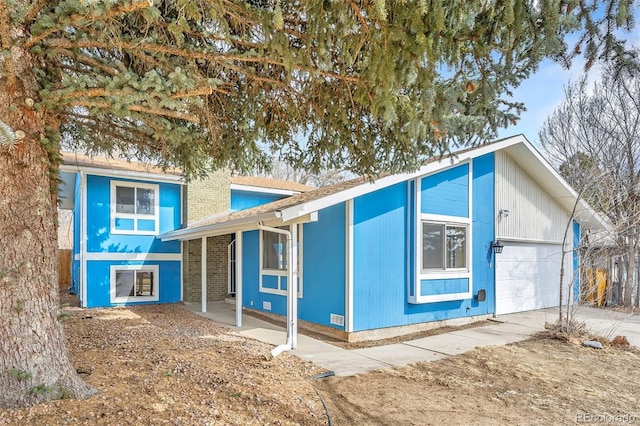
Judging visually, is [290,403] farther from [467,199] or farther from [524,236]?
[524,236]

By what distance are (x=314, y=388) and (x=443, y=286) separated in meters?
4.85

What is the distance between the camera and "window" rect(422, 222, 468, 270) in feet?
27.9

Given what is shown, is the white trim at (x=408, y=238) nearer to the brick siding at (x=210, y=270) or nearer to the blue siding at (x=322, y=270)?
the blue siding at (x=322, y=270)

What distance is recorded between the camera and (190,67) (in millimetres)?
4230

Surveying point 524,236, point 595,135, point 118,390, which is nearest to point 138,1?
point 118,390

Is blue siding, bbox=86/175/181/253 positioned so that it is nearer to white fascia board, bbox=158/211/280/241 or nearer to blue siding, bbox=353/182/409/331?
white fascia board, bbox=158/211/280/241

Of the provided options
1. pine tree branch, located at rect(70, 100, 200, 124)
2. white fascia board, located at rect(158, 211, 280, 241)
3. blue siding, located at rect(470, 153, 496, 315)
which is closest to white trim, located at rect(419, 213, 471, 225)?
blue siding, located at rect(470, 153, 496, 315)

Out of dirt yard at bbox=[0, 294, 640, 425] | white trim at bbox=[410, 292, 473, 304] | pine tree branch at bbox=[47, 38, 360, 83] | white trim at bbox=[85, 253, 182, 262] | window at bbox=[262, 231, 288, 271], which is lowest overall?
dirt yard at bbox=[0, 294, 640, 425]

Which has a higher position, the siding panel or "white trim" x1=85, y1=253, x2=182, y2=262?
the siding panel

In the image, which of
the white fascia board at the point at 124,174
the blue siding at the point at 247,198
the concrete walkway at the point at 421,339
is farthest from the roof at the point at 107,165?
the concrete walkway at the point at 421,339

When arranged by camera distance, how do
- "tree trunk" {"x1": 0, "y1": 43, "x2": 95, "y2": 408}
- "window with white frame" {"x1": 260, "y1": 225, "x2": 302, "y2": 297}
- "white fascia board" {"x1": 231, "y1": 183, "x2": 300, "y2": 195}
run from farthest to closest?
"white fascia board" {"x1": 231, "y1": 183, "x2": 300, "y2": 195} < "window with white frame" {"x1": 260, "y1": 225, "x2": 302, "y2": 297} < "tree trunk" {"x1": 0, "y1": 43, "x2": 95, "y2": 408}

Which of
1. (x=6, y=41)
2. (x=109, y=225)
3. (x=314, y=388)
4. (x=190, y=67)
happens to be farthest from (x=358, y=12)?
(x=109, y=225)

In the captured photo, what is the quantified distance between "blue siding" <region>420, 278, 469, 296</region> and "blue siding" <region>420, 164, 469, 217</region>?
1504 millimetres

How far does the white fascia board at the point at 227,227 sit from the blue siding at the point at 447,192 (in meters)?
3.44
